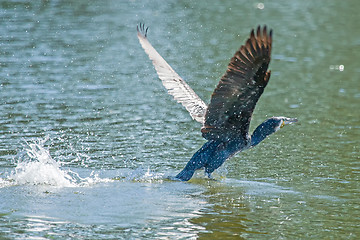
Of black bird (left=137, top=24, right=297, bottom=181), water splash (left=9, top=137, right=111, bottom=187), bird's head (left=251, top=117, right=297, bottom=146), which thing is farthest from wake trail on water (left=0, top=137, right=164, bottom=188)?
bird's head (left=251, top=117, right=297, bottom=146)

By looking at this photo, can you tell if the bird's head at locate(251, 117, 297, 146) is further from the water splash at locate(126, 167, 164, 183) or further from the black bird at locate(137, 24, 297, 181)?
the water splash at locate(126, 167, 164, 183)

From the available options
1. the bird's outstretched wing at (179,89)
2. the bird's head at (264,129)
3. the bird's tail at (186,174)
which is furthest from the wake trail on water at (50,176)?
the bird's head at (264,129)

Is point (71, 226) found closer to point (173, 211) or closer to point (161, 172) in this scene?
point (173, 211)

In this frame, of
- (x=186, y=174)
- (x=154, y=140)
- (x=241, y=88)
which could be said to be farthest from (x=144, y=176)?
(x=241, y=88)

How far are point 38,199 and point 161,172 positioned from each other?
186 centimetres

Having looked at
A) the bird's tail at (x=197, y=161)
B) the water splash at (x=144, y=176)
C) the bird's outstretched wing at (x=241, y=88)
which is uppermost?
the bird's outstretched wing at (x=241, y=88)

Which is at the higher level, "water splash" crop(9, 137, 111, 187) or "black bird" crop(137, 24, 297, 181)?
"black bird" crop(137, 24, 297, 181)

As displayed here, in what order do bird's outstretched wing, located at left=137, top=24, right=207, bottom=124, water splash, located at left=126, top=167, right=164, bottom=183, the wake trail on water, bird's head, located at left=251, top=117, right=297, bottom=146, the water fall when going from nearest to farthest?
1. the water
2. the wake trail on water
3. bird's head, located at left=251, top=117, right=297, bottom=146
4. water splash, located at left=126, top=167, right=164, bottom=183
5. bird's outstretched wing, located at left=137, top=24, right=207, bottom=124

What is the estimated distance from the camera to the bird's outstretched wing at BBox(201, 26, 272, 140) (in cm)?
618

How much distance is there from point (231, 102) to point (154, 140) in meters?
2.86

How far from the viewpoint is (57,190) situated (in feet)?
23.7

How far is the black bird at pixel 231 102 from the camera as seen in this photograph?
6242 millimetres

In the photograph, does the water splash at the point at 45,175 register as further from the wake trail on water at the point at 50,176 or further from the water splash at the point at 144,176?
the water splash at the point at 144,176

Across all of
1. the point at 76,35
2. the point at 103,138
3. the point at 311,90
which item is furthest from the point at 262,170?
the point at 76,35
